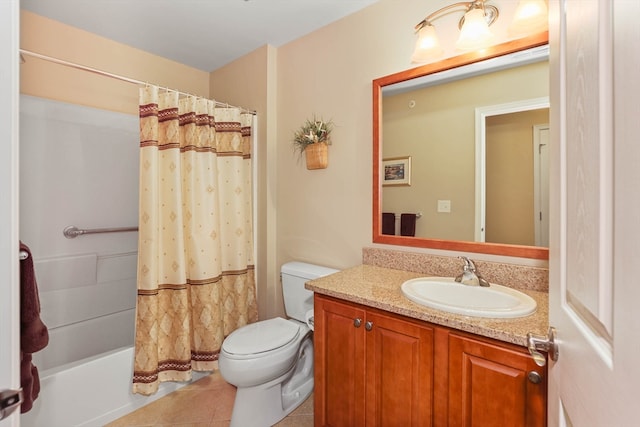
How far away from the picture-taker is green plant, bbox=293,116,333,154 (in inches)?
76.5

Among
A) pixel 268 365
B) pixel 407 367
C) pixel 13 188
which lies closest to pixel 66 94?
pixel 13 188

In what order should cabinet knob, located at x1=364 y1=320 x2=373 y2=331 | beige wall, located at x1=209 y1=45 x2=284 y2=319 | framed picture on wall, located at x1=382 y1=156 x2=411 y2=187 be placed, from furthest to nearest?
1. beige wall, located at x1=209 y1=45 x2=284 y2=319
2. framed picture on wall, located at x1=382 y1=156 x2=411 y2=187
3. cabinet knob, located at x1=364 y1=320 x2=373 y2=331

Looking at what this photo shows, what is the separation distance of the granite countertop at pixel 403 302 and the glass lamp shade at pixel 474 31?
1117 mm

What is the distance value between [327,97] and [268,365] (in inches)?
65.0

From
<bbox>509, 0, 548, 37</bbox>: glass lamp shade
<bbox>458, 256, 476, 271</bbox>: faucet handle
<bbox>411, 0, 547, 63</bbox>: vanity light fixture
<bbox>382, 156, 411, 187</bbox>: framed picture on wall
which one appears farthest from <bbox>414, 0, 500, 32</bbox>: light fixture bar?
<bbox>458, 256, 476, 271</bbox>: faucet handle

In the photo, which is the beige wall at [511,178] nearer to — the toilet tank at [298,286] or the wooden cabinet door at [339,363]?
the wooden cabinet door at [339,363]

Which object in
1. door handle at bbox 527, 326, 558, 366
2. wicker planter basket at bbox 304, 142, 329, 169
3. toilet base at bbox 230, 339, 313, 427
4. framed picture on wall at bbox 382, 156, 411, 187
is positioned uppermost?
wicker planter basket at bbox 304, 142, 329, 169

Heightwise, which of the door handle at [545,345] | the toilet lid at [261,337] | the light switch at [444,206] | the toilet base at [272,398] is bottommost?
the toilet base at [272,398]

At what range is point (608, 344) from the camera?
1.37 ft

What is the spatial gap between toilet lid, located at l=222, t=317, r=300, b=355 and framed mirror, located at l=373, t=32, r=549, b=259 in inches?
29.3

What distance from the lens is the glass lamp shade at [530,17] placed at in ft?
4.02

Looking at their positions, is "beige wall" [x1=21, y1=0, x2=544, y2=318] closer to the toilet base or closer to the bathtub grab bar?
the toilet base

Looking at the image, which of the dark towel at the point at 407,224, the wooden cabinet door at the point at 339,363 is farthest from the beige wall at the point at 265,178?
the dark towel at the point at 407,224

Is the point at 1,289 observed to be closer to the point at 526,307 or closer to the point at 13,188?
the point at 13,188
